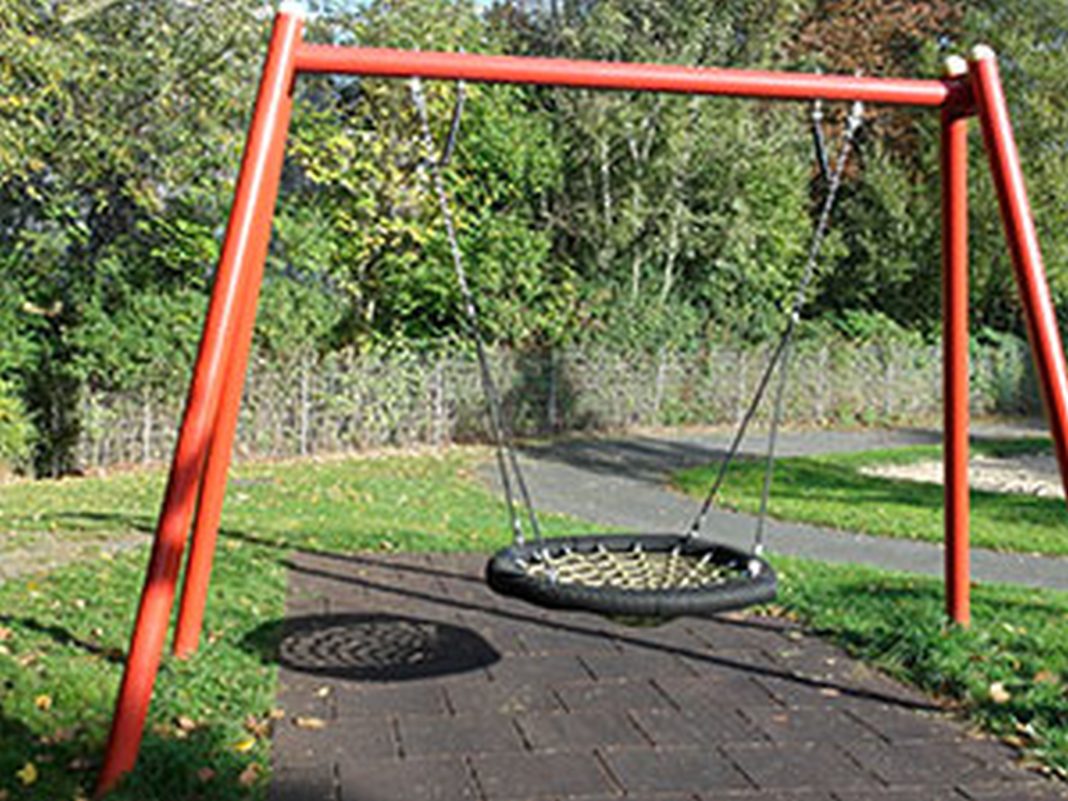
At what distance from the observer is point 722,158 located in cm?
1786

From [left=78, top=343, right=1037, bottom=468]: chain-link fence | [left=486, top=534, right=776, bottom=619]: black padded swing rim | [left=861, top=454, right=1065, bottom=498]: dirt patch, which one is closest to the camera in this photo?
[left=486, top=534, right=776, bottom=619]: black padded swing rim

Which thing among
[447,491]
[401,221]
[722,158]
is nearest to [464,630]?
[447,491]

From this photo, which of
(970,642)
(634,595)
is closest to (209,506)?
(634,595)

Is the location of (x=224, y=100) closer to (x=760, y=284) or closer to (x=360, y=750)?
(x=360, y=750)

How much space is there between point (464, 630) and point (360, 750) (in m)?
1.61

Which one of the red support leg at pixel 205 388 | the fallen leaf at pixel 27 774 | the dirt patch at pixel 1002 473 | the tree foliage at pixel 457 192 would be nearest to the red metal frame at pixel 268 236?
the red support leg at pixel 205 388

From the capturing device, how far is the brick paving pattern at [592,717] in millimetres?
3586

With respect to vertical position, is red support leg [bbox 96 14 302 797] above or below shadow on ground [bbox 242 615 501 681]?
above

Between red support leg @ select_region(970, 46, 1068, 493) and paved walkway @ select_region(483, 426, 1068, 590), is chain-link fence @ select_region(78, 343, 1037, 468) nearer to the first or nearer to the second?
paved walkway @ select_region(483, 426, 1068, 590)

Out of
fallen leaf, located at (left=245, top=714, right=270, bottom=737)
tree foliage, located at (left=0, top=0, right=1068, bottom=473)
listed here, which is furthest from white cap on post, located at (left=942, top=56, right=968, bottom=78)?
tree foliage, located at (left=0, top=0, right=1068, bottom=473)

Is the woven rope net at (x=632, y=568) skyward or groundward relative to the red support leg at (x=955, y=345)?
groundward

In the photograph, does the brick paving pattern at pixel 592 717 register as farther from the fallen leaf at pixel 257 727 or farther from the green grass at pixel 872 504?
the green grass at pixel 872 504

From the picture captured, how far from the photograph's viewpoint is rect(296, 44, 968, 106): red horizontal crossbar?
409 cm

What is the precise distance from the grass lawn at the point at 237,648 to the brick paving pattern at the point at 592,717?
17 centimetres
